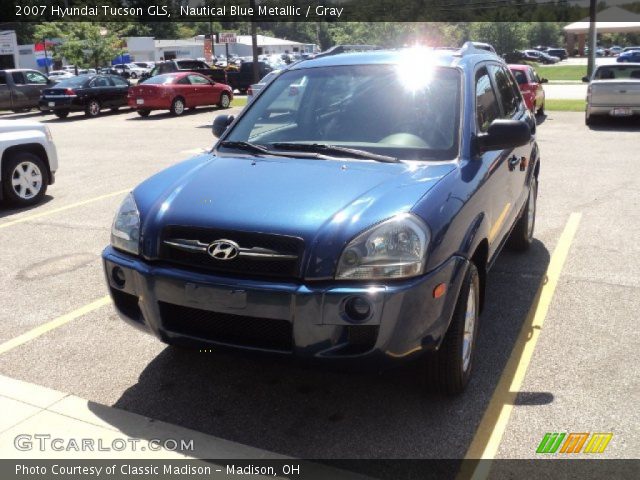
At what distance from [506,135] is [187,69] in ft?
92.7

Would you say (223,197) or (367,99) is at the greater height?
(367,99)

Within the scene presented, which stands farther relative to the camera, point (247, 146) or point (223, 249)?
point (247, 146)

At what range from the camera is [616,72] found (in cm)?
1700

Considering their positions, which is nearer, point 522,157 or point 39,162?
point 522,157

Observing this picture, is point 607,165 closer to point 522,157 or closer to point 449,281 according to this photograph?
point 522,157

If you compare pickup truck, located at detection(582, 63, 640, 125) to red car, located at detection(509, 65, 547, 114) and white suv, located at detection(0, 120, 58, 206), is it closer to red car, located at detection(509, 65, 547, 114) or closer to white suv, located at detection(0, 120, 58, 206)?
red car, located at detection(509, 65, 547, 114)

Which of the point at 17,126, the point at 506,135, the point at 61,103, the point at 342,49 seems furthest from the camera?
the point at 61,103

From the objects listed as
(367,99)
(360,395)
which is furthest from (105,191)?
(360,395)

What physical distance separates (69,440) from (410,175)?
2.21m

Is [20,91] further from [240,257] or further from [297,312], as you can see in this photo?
[297,312]

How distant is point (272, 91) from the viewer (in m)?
4.93

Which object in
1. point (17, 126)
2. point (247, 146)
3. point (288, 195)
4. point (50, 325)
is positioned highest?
point (247, 146)

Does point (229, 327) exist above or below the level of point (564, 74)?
above

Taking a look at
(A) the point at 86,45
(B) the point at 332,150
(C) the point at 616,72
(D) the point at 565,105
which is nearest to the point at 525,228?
(B) the point at 332,150
